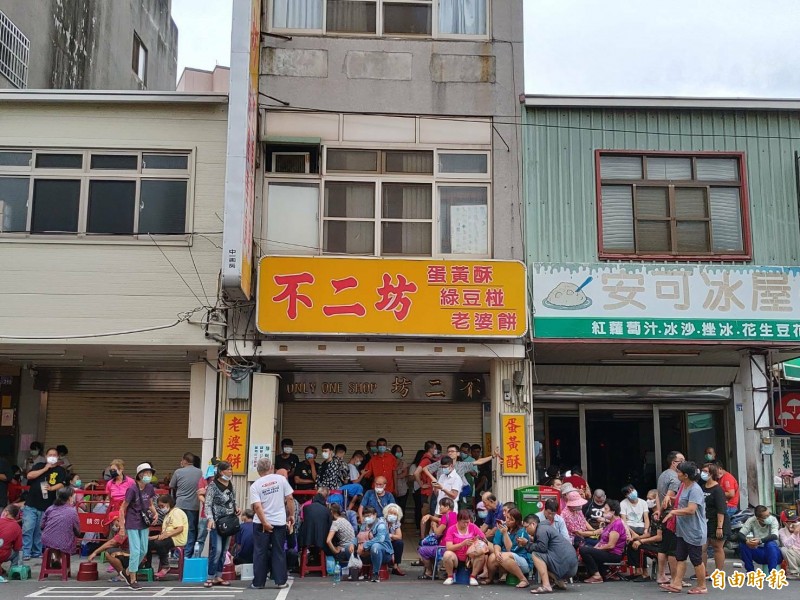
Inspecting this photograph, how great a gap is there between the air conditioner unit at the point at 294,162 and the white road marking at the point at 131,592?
7.23 metres

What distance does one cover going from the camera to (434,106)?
15.4 meters

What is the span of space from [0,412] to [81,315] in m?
5.37

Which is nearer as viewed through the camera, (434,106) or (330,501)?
(330,501)

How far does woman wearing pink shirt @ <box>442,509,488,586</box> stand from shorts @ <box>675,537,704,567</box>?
2.65 meters

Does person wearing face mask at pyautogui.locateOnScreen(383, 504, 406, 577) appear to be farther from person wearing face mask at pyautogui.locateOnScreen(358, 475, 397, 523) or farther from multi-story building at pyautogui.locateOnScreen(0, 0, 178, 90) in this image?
multi-story building at pyautogui.locateOnScreen(0, 0, 178, 90)

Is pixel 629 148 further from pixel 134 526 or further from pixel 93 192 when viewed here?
pixel 134 526

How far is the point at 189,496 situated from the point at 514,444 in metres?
5.37

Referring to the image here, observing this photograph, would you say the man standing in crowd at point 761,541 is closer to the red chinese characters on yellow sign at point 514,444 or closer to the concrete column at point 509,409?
the concrete column at point 509,409

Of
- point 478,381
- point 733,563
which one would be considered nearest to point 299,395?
point 478,381

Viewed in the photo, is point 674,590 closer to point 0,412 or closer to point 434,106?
point 434,106

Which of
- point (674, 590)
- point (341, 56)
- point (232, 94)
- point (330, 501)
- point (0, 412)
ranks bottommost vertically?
point (674, 590)

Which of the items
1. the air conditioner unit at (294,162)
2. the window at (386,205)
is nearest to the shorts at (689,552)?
the window at (386,205)

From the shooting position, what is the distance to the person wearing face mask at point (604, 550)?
12633 millimetres

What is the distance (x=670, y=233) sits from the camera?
1543 cm
